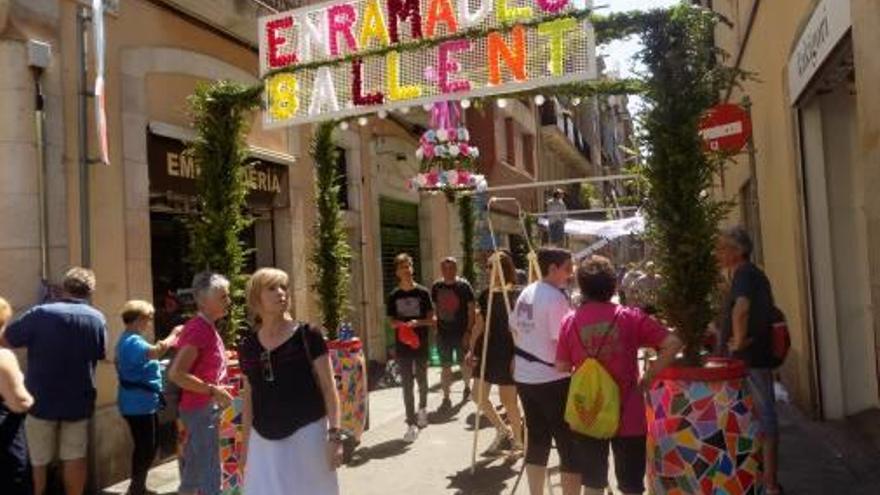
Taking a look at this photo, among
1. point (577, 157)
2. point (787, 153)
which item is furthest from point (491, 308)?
point (577, 157)

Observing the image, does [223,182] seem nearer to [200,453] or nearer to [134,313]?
[134,313]

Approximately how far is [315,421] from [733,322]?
286cm

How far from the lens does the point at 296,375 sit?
464 centimetres

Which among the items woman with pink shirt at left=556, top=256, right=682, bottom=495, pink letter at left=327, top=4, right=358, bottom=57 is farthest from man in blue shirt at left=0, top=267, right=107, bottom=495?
woman with pink shirt at left=556, top=256, right=682, bottom=495

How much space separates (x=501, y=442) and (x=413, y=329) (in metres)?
1.75

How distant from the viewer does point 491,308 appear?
8.08 m

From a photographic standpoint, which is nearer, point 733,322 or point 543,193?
point 733,322

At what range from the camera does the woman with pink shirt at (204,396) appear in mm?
5898

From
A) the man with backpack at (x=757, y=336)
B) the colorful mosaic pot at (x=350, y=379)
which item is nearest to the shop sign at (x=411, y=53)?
the man with backpack at (x=757, y=336)

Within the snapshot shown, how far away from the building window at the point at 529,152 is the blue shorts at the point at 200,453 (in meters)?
25.9

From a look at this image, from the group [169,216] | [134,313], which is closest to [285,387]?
[134,313]

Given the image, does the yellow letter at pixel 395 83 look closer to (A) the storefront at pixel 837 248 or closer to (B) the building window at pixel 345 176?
(A) the storefront at pixel 837 248

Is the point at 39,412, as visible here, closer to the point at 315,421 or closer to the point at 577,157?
the point at 315,421

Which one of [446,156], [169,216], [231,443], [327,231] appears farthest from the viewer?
[446,156]
